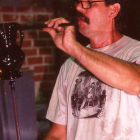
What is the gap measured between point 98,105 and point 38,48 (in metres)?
1.10

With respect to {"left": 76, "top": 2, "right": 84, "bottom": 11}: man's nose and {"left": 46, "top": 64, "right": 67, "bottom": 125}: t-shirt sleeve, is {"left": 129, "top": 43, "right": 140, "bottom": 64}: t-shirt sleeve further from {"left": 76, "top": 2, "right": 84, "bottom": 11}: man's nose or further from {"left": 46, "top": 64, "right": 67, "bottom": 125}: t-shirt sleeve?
{"left": 46, "top": 64, "right": 67, "bottom": 125}: t-shirt sleeve

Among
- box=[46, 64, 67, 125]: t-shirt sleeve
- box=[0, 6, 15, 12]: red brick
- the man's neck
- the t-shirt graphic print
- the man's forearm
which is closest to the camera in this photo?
the man's forearm

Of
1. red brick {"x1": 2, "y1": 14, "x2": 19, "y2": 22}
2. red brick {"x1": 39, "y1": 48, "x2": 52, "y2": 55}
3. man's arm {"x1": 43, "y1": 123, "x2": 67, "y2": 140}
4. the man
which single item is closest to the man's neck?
the man

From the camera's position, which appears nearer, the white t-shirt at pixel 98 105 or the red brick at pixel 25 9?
the white t-shirt at pixel 98 105

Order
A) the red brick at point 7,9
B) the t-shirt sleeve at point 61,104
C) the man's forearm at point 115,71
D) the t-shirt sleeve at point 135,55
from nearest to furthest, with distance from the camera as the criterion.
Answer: the man's forearm at point 115,71 → the t-shirt sleeve at point 135,55 → the t-shirt sleeve at point 61,104 → the red brick at point 7,9

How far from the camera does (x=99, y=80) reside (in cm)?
108

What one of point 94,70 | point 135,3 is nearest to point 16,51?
point 94,70

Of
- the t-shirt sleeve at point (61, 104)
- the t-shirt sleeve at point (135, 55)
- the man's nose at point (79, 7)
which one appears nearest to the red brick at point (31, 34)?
the t-shirt sleeve at point (61, 104)

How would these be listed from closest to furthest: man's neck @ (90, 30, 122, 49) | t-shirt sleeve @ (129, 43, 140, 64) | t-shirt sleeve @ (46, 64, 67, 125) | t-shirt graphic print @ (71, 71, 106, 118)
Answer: t-shirt sleeve @ (129, 43, 140, 64), t-shirt graphic print @ (71, 71, 106, 118), man's neck @ (90, 30, 122, 49), t-shirt sleeve @ (46, 64, 67, 125)

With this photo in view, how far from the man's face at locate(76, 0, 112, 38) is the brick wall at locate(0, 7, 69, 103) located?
0.82 metres

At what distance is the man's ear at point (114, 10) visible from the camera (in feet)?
3.86

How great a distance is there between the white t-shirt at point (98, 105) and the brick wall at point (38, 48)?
28.3 inches

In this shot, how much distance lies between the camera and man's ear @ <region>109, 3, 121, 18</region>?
118cm

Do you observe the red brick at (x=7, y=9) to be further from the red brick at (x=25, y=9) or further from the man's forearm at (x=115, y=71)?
the man's forearm at (x=115, y=71)
